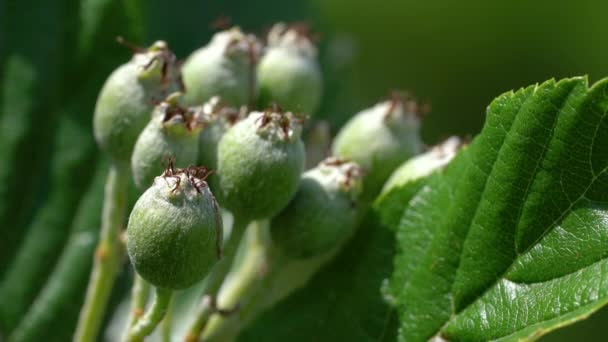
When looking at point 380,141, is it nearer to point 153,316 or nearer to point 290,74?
point 290,74

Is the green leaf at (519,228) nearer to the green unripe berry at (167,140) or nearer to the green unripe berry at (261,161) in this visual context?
the green unripe berry at (261,161)

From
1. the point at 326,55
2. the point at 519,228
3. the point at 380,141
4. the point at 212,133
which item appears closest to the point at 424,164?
the point at 380,141

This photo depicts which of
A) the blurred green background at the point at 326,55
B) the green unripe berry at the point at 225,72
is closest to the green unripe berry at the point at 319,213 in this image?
the green unripe berry at the point at 225,72

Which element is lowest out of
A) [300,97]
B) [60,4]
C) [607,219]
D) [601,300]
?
[601,300]

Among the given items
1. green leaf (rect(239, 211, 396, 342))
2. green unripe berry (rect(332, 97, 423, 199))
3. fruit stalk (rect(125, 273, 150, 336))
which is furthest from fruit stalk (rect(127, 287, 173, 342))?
green unripe berry (rect(332, 97, 423, 199))

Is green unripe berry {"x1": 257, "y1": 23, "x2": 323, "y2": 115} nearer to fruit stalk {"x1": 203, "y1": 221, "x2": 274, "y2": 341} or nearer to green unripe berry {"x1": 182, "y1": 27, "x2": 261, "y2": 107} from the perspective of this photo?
green unripe berry {"x1": 182, "y1": 27, "x2": 261, "y2": 107}

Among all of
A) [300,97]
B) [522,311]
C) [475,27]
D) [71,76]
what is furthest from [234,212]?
[475,27]

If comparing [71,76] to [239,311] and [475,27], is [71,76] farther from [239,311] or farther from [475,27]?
[475,27]
